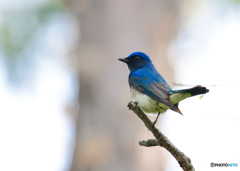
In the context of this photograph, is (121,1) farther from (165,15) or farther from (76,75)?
(76,75)

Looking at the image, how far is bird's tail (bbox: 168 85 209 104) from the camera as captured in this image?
9.74 feet

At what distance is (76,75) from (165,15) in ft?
9.98

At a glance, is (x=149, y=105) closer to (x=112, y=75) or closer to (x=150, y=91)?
(x=150, y=91)

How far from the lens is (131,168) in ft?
22.4

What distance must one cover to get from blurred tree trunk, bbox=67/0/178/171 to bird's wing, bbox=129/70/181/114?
2.65 m

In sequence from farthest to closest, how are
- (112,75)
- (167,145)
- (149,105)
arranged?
(112,75)
(149,105)
(167,145)

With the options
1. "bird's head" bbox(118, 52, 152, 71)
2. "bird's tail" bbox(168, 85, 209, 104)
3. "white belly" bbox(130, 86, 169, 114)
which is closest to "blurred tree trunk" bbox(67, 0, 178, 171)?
"bird's head" bbox(118, 52, 152, 71)

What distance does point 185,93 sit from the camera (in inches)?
135

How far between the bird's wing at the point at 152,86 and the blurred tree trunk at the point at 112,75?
2648mm

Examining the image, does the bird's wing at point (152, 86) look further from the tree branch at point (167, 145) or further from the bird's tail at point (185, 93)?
the tree branch at point (167, 145)

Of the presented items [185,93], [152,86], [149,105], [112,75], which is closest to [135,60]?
[152,86]

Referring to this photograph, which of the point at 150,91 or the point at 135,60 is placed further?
the point at 135,60

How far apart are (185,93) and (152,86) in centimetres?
74

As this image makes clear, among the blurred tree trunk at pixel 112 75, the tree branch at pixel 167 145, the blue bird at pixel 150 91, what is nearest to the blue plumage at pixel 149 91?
the blue bird at pixel 150 91
